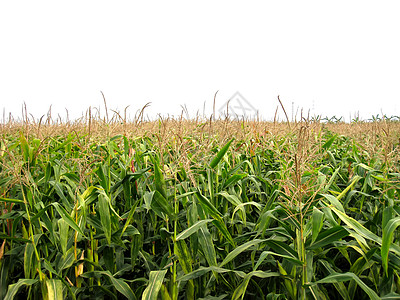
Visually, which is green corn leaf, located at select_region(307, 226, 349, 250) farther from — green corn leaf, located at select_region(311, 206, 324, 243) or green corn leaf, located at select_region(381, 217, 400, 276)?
green corn leaf, located at select_region(381, 217, 400, 276)

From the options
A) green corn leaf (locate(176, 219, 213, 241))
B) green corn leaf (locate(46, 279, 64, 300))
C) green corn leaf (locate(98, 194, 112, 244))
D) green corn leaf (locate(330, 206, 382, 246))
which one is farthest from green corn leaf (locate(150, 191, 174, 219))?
green corn leaf (locate(330, 206, 382, 246))

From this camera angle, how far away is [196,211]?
2.04 m

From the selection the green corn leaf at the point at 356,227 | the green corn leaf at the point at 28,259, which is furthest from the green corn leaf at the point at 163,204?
the green corn leaf at the point at 356,227

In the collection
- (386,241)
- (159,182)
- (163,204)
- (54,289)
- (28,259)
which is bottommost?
(54,289)

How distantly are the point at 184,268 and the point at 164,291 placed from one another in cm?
18

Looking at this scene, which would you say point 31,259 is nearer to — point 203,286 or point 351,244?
point 203,286

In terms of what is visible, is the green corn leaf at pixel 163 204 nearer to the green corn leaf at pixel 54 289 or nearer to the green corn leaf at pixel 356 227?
the green corn leaf at pixel 54 289

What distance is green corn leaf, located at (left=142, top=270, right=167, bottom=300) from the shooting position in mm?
1688

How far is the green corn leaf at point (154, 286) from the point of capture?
1.69 metres

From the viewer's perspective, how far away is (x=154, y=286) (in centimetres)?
171

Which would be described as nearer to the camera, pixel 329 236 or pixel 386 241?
pixel 386 241

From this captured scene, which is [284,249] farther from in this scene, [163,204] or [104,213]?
[104,213]

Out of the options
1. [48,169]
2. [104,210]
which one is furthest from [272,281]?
[48,169]

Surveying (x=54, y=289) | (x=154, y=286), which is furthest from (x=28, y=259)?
(x=154, y=286)
